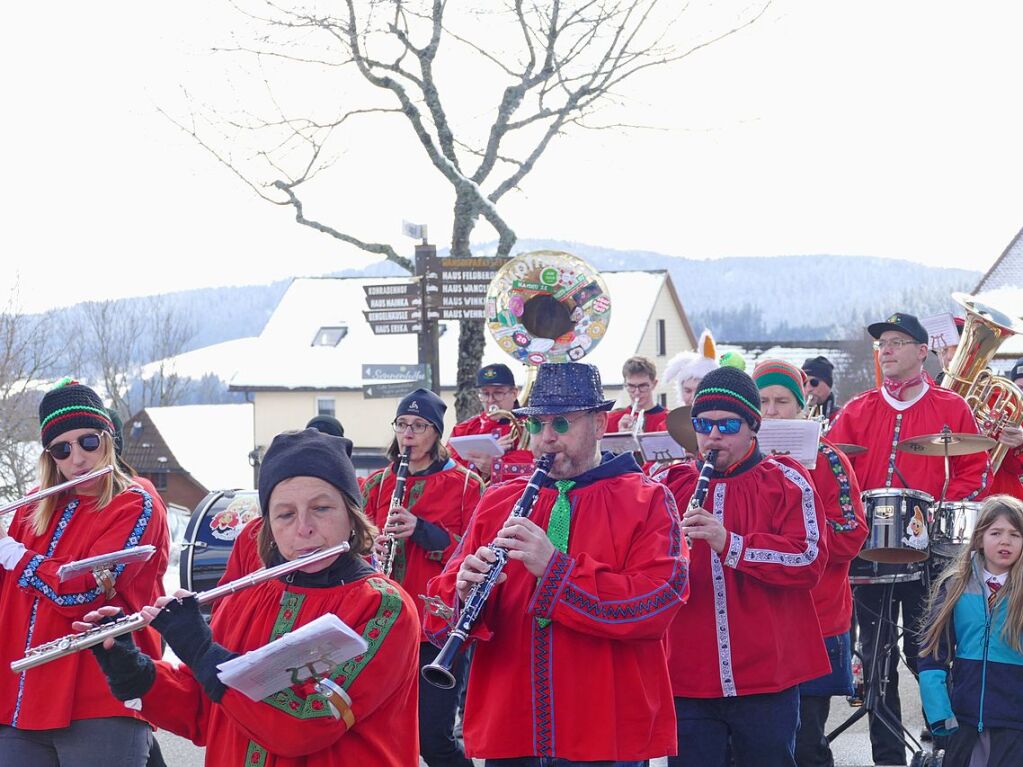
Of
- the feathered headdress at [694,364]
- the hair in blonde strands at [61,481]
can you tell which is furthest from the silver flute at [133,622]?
the feathered headdress at [694,364]

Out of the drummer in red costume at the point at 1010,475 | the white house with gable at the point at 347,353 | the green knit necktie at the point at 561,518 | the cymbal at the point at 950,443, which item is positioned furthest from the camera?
the white house with gable at the point at 347,353

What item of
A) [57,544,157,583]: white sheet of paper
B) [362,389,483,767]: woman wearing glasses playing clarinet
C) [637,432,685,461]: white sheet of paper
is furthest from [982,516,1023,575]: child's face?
[57,544,157,583]: white sheet of paper

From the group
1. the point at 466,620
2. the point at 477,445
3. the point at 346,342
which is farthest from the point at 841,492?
the point at 346,342

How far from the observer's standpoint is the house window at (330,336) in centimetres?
4550

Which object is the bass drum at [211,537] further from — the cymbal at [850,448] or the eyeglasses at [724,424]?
the eyeglasses at [724,424]

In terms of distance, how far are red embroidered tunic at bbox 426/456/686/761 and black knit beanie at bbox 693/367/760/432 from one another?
36.1 inches

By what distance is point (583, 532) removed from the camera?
412cm

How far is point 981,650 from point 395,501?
2.79m

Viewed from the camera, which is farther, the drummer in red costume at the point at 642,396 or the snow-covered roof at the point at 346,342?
the snow-covered roof at the point at 346,342

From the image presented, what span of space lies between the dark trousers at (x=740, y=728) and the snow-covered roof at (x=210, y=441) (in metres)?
44.3

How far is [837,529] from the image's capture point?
5.80m

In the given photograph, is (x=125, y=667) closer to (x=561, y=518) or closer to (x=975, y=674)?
(x=561, y=518)

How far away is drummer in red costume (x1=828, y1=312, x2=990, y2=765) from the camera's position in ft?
23.9

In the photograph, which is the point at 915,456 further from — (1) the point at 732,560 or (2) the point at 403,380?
(2) the point at 403,380
